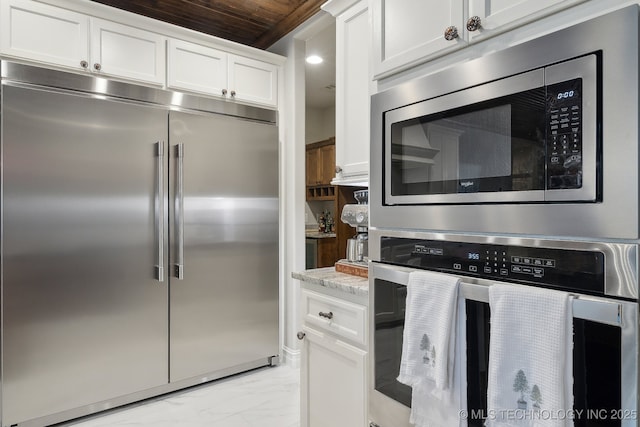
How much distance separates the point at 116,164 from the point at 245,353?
1.56 m

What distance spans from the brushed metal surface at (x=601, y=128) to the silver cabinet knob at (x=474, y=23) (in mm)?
90

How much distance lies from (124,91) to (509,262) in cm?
231

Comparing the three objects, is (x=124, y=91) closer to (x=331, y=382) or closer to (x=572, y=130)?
(x=331, y=382)

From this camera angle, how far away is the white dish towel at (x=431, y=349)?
39.0 inches

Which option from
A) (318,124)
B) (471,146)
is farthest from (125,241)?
(318,124)

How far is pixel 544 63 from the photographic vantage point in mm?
847

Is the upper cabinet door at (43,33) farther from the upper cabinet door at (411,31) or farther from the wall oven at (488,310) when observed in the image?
the wall oven at (488,310)

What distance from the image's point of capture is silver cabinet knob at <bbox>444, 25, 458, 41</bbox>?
1.06 meters

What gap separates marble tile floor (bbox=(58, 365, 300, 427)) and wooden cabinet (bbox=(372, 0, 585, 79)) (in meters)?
1.95

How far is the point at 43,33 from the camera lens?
81.4 inches

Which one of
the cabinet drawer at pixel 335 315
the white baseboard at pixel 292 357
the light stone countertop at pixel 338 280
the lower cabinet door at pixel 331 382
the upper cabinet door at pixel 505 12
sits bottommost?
the white baseboard at pixel 292 357

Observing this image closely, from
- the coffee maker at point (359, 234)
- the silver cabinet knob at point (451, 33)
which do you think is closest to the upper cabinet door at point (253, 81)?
the coffee maker at point (359, 234)

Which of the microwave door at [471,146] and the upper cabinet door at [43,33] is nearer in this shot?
the microwave door at [471,146]

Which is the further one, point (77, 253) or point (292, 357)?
point (292, 357)
